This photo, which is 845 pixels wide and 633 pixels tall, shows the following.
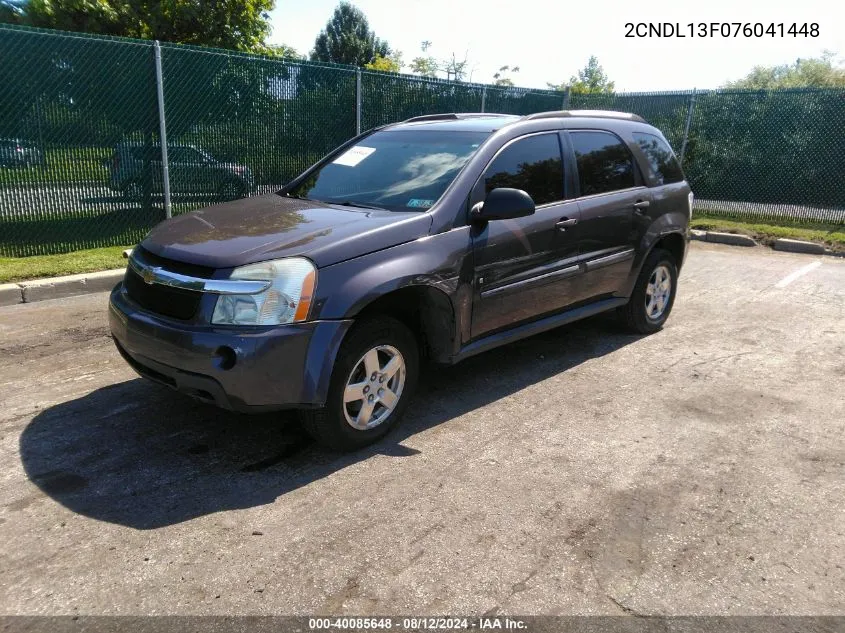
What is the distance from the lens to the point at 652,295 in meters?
5.94

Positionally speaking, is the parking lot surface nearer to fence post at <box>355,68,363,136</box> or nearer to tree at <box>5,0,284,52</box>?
fence post at <box>355,68,363,136</box>

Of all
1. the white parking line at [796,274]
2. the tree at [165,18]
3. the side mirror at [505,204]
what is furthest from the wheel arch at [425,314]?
the tree at [165,18]

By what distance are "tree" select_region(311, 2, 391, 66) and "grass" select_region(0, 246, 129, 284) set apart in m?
47.3

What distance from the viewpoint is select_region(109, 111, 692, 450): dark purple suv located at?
3.24 meters

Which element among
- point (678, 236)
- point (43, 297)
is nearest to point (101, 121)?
point (43, 297)

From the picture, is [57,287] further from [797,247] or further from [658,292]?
[797,247]

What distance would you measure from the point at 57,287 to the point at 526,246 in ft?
15.9

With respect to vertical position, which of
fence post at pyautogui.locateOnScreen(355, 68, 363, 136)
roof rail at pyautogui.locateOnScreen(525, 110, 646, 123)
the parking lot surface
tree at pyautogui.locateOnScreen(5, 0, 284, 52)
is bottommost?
the parking lot surface

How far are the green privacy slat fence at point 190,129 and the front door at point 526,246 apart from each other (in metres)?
5.77

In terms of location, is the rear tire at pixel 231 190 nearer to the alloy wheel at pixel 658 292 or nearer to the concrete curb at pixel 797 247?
the alloy wheel at pixel 658 292

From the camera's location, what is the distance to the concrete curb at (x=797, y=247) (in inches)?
402

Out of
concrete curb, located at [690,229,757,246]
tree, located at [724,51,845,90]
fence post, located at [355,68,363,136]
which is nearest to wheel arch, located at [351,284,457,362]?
fence post, located at [355,68,363,136]

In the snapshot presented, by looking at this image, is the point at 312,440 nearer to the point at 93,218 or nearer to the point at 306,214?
the point at 306,214

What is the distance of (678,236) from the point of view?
6.01m
